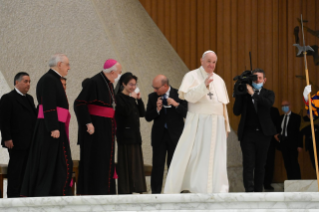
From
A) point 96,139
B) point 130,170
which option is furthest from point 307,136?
point 96,139

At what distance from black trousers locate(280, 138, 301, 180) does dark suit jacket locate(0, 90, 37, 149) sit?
13.2 feet

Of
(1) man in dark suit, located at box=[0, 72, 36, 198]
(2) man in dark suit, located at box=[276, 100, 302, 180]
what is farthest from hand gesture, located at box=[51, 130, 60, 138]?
(2) man in dark suit, located at box=[276, 100, 302, 180]

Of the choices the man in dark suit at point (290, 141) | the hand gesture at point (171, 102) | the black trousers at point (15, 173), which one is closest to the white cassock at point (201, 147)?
the hand gesture at point (171, 102)

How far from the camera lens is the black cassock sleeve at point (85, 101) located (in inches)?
216

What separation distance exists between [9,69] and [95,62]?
1148 mm

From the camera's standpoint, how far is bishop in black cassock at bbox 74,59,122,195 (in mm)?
5568

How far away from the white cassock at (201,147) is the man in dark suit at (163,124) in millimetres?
586

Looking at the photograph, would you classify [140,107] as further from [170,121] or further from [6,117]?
[6,117]

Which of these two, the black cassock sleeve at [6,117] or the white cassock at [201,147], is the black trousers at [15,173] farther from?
the white cassock at [201,147]

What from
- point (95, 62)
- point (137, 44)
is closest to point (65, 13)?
point (95, 62)

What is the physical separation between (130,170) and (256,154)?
1523mm

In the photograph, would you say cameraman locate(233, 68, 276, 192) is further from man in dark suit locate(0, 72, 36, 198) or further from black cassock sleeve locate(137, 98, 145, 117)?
man in dark suit locate(0, 72, 36, 198)

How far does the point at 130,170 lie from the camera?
246 inches

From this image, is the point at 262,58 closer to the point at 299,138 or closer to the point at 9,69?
the point at 299,138
